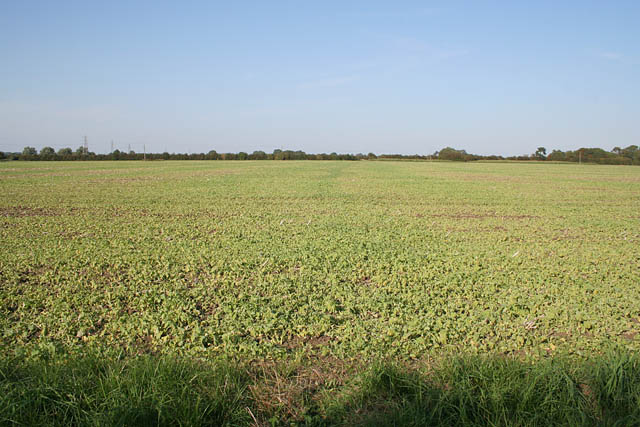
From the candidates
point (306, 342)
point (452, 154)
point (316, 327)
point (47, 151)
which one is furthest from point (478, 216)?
point (452, 154)

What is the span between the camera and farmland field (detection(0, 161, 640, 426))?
7.95ft

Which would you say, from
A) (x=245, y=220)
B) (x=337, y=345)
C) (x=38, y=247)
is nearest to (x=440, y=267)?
(x=337, y=345)

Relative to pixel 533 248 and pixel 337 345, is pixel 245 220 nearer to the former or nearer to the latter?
pixel 533 248

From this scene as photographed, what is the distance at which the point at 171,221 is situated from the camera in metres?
9.28

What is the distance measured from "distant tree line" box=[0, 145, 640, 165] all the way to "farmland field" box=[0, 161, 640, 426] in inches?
2841

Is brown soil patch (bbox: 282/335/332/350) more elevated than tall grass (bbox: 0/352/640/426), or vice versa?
tall grass (bbox: 0/352/640/426)

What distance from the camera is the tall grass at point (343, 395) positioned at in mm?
2303

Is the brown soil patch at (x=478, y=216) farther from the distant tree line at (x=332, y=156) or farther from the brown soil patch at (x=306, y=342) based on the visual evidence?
the distant tree line at (x=332, y=156)

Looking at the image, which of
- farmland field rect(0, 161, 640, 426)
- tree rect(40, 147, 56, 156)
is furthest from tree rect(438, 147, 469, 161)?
farmland field rect(0, 161, 640, 426)

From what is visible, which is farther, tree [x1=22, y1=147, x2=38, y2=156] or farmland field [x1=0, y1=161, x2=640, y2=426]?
tree [x1=22, y1=147, x2=38, y2=156]

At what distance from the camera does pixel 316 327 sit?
12.0 ft

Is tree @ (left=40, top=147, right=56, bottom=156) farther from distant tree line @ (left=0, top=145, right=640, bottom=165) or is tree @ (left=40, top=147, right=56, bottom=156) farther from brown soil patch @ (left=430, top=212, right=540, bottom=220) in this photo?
brown soil patch @ (left=430, top=212, right=540, bottom=220)

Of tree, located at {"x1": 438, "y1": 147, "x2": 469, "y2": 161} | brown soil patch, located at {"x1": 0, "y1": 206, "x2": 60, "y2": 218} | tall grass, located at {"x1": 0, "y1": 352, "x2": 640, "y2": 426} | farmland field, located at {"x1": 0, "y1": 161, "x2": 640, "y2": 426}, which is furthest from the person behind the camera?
tree, located at {"x1": 438, "y1": 147, "x2": 469, "y2": 161}

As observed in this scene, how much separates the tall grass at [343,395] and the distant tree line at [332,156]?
75252 millimetres
